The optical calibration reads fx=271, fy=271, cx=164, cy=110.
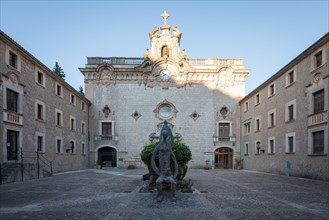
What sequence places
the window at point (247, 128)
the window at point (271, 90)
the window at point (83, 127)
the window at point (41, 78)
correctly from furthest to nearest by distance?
the window at point (83, 127) → the window at point (247, 128) → the window at point (271, 90) → the window at point (41, 78)

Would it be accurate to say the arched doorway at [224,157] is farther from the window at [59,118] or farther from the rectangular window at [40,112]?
the rectangular window at [40,112]

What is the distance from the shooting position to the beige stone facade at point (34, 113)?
629 inches

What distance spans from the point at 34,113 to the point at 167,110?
1575cm

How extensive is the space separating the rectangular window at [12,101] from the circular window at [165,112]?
16937 millimetres

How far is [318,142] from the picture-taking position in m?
17.0

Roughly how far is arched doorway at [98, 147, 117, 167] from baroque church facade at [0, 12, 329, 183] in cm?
11

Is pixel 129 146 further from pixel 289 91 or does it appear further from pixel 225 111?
pixel 289 91

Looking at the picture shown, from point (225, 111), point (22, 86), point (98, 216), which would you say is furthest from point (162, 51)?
point (98, 216)

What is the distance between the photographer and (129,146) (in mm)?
31016

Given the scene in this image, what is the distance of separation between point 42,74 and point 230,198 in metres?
17.3

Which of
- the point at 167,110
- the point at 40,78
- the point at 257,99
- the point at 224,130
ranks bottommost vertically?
the point at 224,130

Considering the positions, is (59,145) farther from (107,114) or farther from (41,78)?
(107,114)

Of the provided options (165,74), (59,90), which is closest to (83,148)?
(59,90)

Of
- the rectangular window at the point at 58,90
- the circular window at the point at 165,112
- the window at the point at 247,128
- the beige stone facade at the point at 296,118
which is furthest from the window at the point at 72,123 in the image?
the window at the point at 247,128
